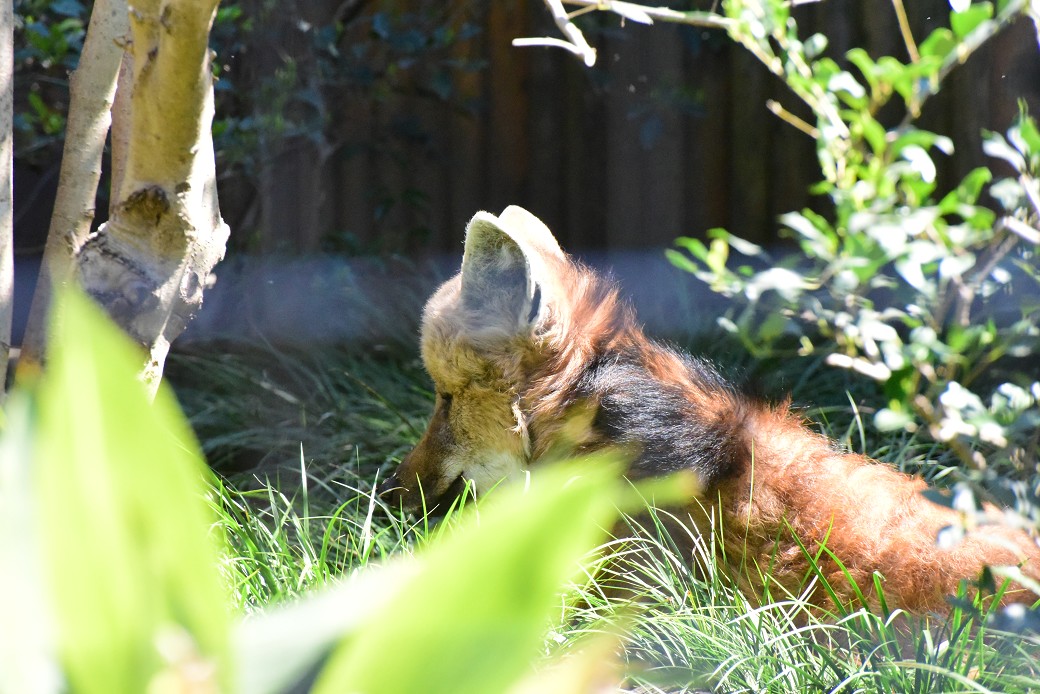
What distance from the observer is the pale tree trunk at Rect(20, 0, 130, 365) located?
8.58ft

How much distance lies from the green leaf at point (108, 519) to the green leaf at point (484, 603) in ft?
0.47

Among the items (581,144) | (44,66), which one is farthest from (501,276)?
(581,144)

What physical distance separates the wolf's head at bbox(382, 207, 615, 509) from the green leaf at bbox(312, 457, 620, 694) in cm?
183

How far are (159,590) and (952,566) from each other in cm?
200

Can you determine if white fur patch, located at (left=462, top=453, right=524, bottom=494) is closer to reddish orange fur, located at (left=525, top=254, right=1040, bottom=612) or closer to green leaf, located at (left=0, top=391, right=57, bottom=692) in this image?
reddish orange fur, located at (left=525, top=254, right=1040, bottom=612)

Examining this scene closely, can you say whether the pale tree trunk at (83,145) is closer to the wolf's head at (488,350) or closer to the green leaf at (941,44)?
the wolf's head at (488,350)

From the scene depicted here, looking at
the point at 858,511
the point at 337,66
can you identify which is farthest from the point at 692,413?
the point at 337,66

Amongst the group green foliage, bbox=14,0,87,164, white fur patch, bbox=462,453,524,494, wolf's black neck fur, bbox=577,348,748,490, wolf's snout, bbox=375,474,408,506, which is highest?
green foliage, bbox=14,0,87,164

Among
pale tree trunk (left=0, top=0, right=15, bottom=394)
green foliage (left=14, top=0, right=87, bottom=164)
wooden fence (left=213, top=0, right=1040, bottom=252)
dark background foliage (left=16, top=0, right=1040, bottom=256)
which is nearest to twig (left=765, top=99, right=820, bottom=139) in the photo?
pale tree trunk (left=0, top=0, right=15, bottom=394)

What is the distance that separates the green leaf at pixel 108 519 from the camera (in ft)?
2.31

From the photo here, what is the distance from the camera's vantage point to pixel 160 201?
2348 mm

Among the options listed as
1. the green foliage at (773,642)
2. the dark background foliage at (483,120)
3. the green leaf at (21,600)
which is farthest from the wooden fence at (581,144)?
the green leaf at (21,600)

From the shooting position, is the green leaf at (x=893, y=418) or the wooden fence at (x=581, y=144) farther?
the wooden fence at (x=581, y=144)

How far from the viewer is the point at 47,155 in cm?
512
